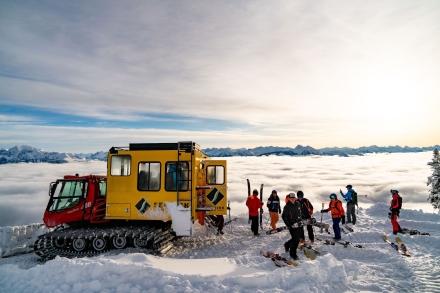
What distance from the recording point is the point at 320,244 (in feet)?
33.7

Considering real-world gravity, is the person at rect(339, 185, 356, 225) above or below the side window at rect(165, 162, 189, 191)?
below

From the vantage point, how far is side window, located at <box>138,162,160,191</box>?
10.4 m

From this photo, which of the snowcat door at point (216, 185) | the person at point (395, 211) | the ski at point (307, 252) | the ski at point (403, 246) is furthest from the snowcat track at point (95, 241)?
the person at point (395, 211)

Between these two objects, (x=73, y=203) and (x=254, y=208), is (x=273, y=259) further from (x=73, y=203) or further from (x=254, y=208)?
(x=73, y=203)

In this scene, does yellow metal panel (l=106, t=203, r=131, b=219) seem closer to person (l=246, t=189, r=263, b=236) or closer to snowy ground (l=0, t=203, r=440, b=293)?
snowy ground (l=0, t=203, r=440, b=293)

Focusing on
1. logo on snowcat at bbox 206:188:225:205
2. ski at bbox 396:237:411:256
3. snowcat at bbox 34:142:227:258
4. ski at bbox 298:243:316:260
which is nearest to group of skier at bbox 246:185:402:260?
ski at bbox 298:243:316:260

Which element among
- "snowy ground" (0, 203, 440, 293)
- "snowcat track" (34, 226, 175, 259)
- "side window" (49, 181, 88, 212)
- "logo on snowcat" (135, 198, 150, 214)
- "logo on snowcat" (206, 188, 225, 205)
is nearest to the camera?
"snowy ground" (0, 203, 440, 293)

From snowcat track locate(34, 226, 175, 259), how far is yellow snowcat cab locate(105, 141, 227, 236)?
59 cm

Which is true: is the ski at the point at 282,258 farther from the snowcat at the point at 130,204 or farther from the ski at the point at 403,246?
the ski at the point at 403,246

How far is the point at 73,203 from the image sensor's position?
35.2ft

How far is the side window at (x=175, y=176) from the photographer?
10.4 m

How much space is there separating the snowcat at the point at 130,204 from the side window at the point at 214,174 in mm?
1104

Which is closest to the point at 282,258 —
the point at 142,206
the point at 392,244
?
the point at 392,244

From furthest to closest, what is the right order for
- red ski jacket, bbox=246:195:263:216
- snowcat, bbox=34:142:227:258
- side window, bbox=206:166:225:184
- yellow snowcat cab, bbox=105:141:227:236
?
red ski jacket, bbox=246:195:263:216, side window, bbox=206:166:225:184, yellow snowcat cab, bbox=105:141:227:236, snowcat, bbox=34:142:227:258
